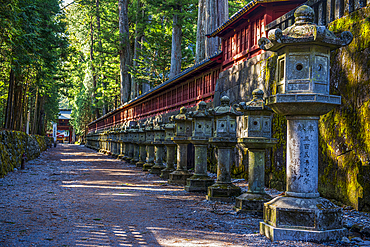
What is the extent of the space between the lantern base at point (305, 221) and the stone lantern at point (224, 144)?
3.09 metres

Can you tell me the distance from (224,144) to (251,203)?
6.16 feet

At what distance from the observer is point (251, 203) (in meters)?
6.61

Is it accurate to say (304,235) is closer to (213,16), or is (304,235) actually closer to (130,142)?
(130,142)

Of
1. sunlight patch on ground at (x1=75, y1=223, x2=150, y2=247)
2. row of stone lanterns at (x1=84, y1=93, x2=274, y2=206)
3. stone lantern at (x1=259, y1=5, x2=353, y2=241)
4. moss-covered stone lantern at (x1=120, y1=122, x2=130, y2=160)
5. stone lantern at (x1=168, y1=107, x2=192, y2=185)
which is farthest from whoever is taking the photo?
moss-covered stone lantern at (x1=120, y1=122, x2=130, y2=160)

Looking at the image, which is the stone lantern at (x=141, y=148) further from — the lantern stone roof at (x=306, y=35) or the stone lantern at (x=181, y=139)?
the lantern stone roof at (x=306, y=35)

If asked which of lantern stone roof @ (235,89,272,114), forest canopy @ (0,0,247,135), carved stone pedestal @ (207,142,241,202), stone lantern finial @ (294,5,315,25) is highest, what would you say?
forest canopy @ (0,0,247,135)

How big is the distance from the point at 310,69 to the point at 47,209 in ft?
17.4

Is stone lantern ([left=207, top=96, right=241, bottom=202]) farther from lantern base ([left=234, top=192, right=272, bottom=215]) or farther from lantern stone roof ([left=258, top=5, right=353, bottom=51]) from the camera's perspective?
lantern stone roof ([left=258, top=5, right=353, bottom=51])

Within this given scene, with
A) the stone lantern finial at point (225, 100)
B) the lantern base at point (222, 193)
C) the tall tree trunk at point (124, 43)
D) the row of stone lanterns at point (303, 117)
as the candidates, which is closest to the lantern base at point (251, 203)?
the lantern base at point (222, 193)

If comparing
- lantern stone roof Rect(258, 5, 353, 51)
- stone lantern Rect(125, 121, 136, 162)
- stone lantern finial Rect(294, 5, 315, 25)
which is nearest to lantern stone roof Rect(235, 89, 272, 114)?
lantern stone roof Rect(258, 5, 353, 51)

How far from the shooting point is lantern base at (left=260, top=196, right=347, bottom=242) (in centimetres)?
473

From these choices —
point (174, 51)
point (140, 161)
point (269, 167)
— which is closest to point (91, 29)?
point (174, 51)

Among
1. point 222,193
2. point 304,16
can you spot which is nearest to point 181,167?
point 222,193

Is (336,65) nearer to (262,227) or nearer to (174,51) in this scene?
(262,227)
